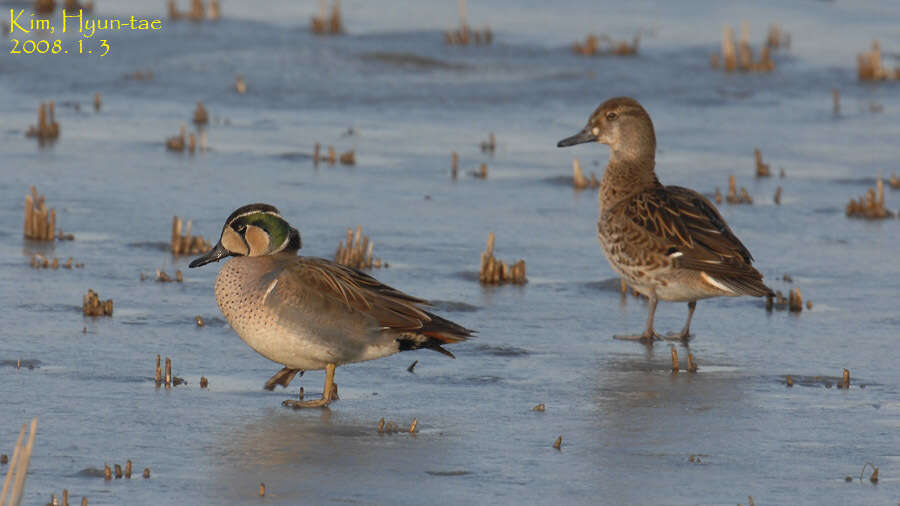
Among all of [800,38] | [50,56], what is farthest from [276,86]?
[800,38]

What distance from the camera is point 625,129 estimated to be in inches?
419

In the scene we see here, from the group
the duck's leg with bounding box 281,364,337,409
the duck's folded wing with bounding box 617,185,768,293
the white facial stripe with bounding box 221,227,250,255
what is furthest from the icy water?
the white facial stripe with bounding box 221,227,250,255

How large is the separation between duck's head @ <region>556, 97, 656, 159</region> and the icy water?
986 mm

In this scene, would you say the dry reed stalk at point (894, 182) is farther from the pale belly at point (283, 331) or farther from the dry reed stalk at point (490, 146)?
the pale belly at point (283, 331)

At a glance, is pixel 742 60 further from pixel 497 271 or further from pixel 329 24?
pixel 497 271

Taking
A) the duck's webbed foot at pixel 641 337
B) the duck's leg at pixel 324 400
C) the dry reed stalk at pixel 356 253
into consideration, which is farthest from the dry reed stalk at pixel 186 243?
the duck's leg at pixel 324 400

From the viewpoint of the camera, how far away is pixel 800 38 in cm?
2447

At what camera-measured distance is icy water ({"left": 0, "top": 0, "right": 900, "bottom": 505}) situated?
6.57m

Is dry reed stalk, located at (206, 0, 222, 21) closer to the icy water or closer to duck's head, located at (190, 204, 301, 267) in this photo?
the icy water

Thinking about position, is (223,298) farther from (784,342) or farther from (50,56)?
(50,56)

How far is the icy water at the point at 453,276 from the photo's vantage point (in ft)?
21.6

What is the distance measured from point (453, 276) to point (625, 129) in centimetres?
152

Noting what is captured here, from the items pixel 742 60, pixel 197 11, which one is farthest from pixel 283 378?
pixel 197 11

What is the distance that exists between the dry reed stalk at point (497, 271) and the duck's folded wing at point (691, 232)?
3.84ft
